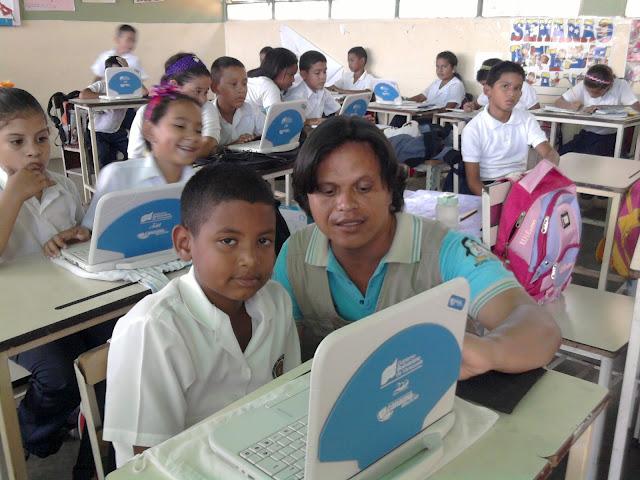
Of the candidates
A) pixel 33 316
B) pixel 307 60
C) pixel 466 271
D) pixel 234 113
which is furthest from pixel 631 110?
pixel 33 316

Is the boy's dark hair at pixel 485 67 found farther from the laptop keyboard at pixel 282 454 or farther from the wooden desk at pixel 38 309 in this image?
the laptop keyboard at pixel 282 454

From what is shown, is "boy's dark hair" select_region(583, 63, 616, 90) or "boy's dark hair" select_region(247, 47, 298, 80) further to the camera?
"boy's dark hair" select_region(583, 63, 616, 90)

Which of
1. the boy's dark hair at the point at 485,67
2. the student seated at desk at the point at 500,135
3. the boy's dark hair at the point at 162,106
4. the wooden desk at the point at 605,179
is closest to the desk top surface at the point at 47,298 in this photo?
the boy's dark hair at the point at 162,106

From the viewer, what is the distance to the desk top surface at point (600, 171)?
2742 millimetres

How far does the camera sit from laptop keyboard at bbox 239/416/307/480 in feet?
2.52

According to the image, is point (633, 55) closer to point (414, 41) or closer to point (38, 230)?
point (414, 41)

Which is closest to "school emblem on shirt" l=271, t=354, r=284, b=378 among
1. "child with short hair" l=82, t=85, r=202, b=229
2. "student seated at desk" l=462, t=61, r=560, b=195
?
"child with short hair" l=82, t=85, r=202, b=229

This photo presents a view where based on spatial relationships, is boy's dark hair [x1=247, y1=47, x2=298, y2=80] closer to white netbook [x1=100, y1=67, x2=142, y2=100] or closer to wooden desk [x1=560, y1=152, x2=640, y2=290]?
white netbook [x1=100, y1=67, x2=142, y2=100]

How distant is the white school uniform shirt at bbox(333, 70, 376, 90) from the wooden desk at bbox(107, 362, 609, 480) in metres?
6.31

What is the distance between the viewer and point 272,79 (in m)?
4.80

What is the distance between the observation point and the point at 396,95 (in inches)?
227

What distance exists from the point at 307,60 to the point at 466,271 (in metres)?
4.23

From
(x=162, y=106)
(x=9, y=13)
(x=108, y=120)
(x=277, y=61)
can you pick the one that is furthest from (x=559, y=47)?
(x=9, y=13)

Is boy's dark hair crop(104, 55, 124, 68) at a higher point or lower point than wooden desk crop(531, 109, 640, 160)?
higher
